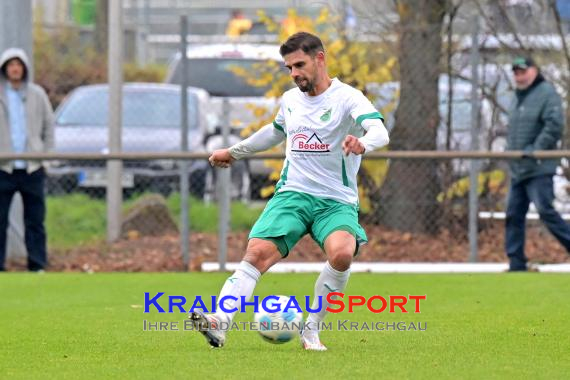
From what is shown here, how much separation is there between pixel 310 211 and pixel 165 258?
6.84 meters

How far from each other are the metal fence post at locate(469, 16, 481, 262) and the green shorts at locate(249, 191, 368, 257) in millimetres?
6253

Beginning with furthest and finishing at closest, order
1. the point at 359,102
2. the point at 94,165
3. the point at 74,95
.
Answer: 1. the point at 74,95
2. the point at 94,165
3. the point at 359,102

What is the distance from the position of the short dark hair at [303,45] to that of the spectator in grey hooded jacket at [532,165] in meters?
5.80

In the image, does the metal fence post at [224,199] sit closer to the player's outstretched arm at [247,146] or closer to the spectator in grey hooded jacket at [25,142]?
the spectator in grey hooded jacket at [25,142]

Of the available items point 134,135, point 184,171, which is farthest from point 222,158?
point 134,135

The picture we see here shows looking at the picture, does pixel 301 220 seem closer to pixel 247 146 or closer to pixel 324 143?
pixel 324 143

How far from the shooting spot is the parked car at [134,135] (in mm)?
15289

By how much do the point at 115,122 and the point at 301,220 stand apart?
7.39 metres

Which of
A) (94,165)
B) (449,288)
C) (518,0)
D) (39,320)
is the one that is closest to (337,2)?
(518,0)

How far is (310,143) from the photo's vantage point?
7.68 meters

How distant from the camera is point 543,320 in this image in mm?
8875

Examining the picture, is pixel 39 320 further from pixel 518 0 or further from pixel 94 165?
pixel 518 0

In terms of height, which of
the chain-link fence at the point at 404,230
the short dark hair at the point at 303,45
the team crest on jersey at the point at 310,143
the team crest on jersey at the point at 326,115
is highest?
the short dark hair at the point at 303,45

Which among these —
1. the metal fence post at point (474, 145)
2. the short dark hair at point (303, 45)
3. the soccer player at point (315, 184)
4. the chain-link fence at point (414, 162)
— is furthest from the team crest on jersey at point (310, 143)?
the metal fence post at point (474, 145)
